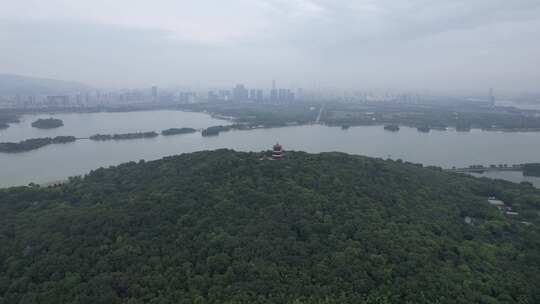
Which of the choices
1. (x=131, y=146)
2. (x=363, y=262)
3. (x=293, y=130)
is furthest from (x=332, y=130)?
(x=363, y=262)

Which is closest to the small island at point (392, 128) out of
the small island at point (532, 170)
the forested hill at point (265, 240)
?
the small island at point (532, 170)

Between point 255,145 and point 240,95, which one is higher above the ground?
point 240,95

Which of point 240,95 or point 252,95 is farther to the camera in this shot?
point 252,95

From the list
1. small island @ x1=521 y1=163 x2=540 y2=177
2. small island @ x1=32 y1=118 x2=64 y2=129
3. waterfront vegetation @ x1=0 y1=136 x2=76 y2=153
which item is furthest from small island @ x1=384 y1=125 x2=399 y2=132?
small island @ x1=32 y1=118 x2=64 y2=129

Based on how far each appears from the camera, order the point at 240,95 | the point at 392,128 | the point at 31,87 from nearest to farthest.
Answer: the point at 392,128, the point at 240,95, the point at 31,87

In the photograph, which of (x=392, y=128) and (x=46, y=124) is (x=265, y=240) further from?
(x=46, y=124)

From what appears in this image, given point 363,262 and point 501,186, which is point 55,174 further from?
point 501,186

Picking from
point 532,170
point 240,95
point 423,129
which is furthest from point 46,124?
point 240,95
